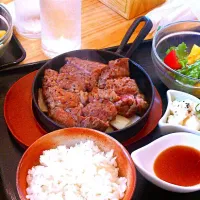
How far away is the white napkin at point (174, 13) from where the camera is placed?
178cm

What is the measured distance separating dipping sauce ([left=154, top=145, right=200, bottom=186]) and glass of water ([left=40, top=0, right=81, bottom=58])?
0.72 meters

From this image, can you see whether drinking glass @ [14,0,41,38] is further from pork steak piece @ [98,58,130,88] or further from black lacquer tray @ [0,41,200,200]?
pork steak piece @ [98,58,130,88]

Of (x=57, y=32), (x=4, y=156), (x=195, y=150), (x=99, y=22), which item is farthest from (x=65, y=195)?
(x=99, y=22)

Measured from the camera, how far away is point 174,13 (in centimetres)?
180

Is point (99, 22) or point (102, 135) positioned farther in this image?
point (99, 22)

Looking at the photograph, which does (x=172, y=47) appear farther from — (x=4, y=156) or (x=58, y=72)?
(x=4, y=156)

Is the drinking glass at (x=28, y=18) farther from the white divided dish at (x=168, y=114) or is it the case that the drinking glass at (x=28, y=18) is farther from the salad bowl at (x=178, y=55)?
the white divided dish at (x=168, y=114)

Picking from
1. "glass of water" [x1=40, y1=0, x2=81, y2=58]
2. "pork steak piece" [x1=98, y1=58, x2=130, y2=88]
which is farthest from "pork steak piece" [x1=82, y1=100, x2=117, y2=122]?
"glass of water" [x1=40, y1=0, x2=81, y2=58]

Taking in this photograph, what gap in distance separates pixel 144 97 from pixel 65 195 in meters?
0.55

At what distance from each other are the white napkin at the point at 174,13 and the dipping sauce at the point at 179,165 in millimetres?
738

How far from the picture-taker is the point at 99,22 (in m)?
1.88

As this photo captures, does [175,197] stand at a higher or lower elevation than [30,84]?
lower

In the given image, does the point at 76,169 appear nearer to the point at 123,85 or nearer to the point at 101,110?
the point at 101,110

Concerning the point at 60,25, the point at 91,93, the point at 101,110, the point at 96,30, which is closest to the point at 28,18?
the point at 60,25
